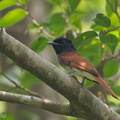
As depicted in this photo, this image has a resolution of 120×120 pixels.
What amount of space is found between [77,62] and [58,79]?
107 cm

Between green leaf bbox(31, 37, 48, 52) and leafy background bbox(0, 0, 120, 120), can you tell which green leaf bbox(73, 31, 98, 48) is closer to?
leafy background bbox(0, 0, 120, 120)

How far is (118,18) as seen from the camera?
409 cm

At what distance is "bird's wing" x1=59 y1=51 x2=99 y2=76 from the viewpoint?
380 cm

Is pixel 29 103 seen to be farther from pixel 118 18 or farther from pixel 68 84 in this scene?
pixel 118 18

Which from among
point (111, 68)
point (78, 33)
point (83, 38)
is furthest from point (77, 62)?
point (78, 33)

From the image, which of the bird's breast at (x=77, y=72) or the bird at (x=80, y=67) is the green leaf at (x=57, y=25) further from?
the bird's breast at (x=77, y=72)

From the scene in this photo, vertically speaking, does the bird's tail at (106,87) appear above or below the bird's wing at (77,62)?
below

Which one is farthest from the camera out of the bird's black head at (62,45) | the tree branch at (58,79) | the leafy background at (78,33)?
the bird's black head at (62,45)

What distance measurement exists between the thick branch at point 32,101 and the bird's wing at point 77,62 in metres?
0.62

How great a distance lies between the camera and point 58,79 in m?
2.90

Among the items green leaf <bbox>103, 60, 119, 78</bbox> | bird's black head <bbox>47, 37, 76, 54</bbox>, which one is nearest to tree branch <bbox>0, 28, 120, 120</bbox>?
green leaf <bbox>103, 60, 119, 78</bbox>

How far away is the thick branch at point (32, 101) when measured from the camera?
3229 millimetres

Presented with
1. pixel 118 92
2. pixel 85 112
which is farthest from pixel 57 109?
pixel 118 92

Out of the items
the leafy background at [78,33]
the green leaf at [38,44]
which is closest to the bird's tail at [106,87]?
the leafy background at [78,33]
